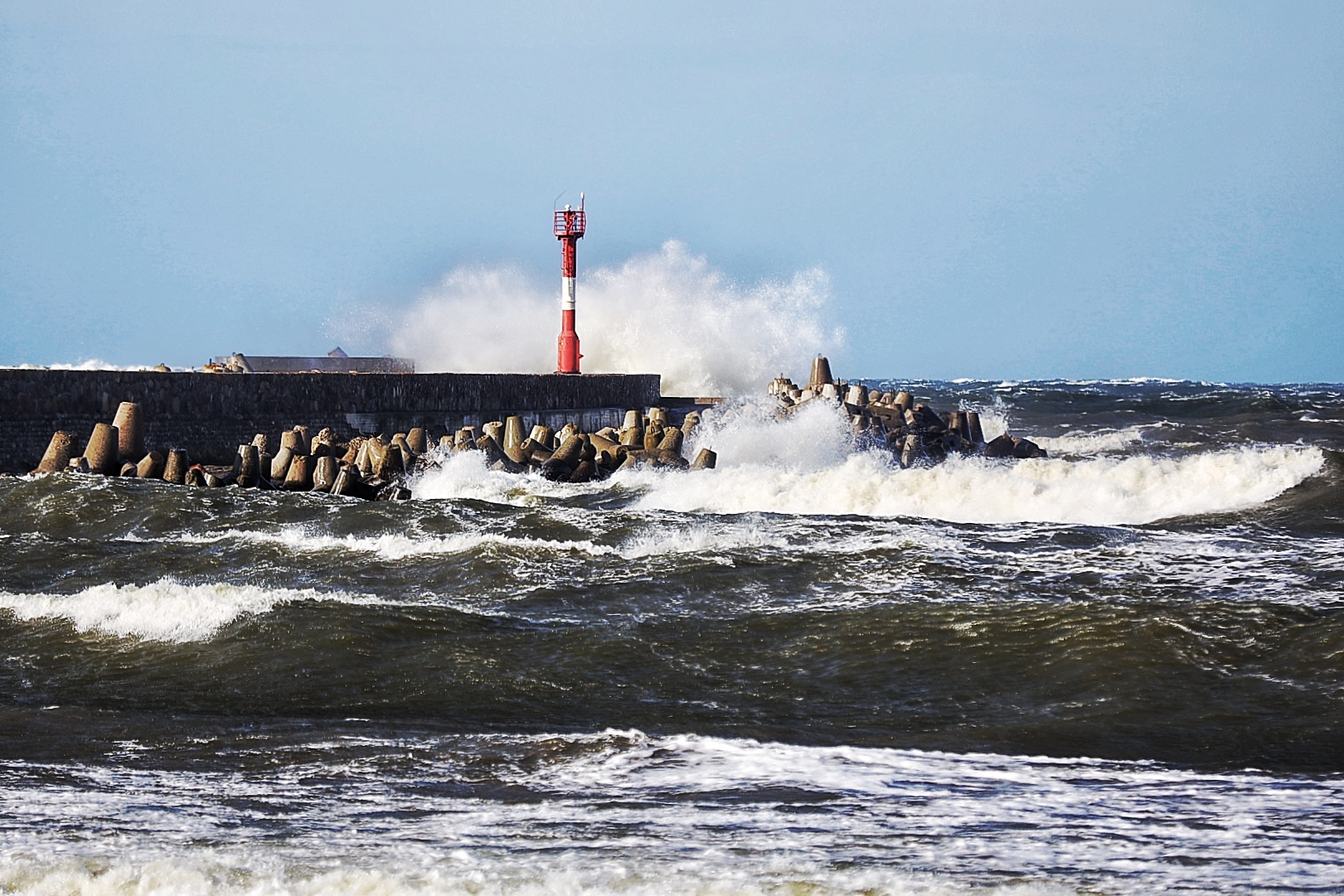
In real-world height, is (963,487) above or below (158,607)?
above

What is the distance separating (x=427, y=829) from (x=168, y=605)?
13.9ft

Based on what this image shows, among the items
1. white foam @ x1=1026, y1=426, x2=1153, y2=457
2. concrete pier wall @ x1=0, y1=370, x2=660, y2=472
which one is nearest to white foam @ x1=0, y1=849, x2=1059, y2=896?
concrete pier wall @ x1=0, y1=370, x2=660, y2=472

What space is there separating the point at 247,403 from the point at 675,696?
45.5ft

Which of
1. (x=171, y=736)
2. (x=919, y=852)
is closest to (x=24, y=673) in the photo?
(x=171, y=736)

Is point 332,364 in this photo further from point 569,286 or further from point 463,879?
point 463,879

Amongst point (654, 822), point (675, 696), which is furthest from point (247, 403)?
point (654, 822)

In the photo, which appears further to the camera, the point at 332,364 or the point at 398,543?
the point at 332,364

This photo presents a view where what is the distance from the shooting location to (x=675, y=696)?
614 cm

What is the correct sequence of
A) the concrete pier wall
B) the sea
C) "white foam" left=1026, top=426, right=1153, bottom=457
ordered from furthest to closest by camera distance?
1. "white foam" left=1026, top=426, right=1153, bottom=457
2. the concrete pier wall
3. the sea

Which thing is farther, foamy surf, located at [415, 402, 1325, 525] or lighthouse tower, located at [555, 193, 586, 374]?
lighthouse tower, located at [555, 193, 586, 374]

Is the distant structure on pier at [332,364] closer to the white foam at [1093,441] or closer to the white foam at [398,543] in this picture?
the white foam at [1093,441]

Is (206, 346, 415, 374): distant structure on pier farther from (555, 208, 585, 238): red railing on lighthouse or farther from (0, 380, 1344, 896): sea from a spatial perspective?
(0, 380, 1344, 896): sea

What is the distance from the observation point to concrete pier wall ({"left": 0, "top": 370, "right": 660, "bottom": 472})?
55.1 ft

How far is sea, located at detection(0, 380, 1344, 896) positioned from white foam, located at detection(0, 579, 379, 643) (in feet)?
0.10
